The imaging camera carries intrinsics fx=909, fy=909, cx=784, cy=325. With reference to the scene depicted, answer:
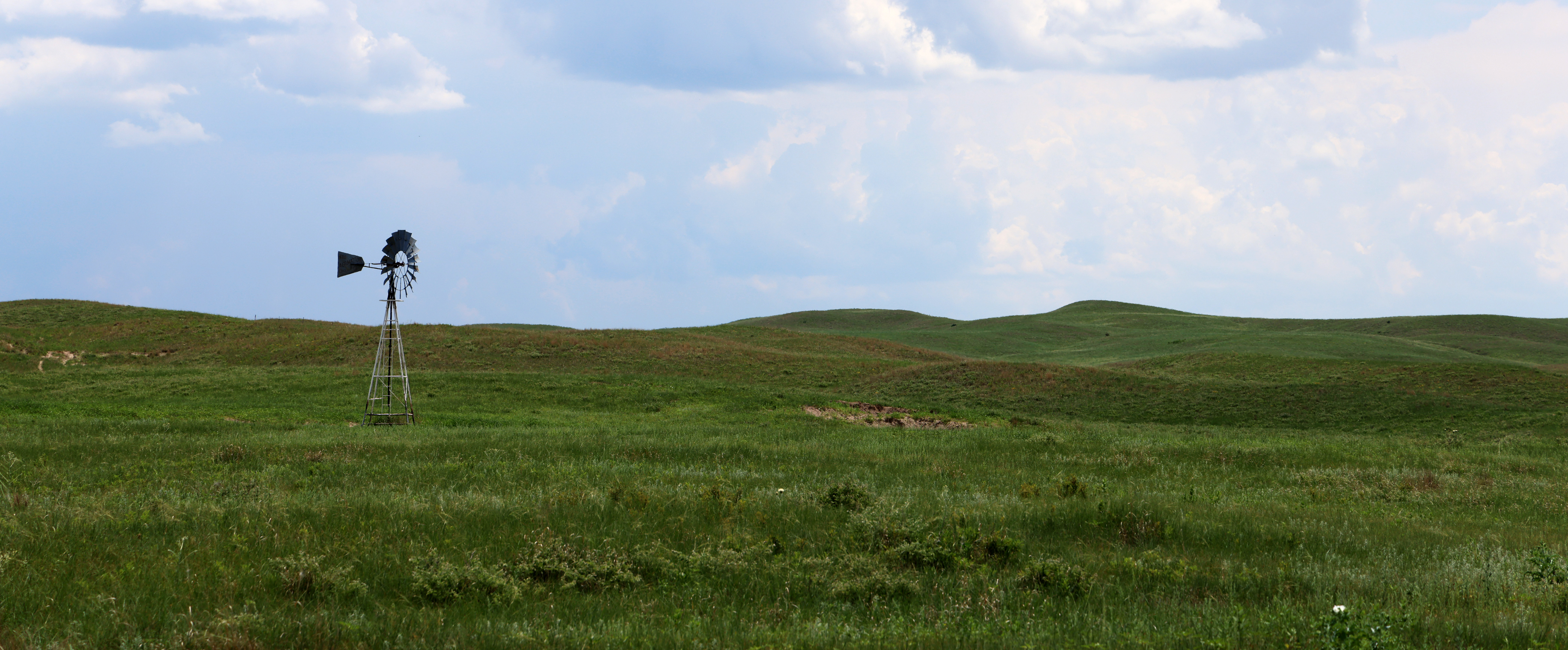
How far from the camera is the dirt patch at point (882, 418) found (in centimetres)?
3309

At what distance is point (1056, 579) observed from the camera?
25.9 ft

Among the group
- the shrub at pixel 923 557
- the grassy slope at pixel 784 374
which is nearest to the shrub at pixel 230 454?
the shrub at pixel 923 557

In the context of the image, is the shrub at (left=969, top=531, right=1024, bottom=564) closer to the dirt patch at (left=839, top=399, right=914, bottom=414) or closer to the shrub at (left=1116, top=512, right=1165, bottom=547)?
the shrub at (left=1116, top=512, right=1165, bottom=547)

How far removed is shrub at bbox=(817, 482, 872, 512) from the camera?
11.2 metres

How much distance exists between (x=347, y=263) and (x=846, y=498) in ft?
73.4

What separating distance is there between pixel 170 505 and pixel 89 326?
198ft

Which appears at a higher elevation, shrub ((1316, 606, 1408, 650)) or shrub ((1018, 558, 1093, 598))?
shrub ((1316, 606, 1408, 650))

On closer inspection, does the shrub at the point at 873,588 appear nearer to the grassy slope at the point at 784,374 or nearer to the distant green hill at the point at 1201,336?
the grassy slope at the point at 784,374

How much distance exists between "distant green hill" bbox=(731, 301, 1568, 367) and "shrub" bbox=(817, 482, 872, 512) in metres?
50.1

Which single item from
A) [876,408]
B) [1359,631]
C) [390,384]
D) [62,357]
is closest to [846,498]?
[1359,631]

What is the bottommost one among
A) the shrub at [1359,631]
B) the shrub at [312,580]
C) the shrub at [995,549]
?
the shrub at [995,549]

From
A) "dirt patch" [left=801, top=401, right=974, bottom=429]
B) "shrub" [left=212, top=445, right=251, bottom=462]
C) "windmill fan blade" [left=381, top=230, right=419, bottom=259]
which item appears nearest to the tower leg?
"windmill fan blade" [left=381, top=230, right=419, bottom=259]

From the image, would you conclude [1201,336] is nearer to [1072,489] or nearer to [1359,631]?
[1072,489]

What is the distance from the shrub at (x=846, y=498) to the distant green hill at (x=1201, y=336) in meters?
50.1
